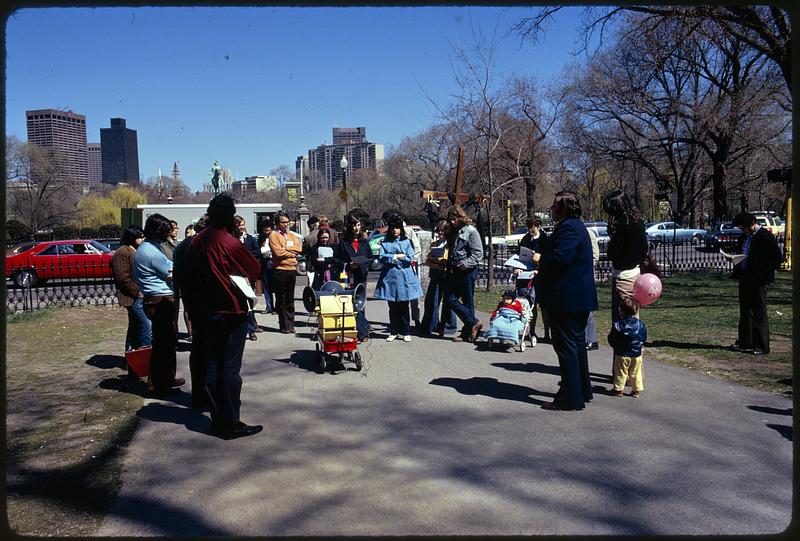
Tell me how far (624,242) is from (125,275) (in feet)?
19.2

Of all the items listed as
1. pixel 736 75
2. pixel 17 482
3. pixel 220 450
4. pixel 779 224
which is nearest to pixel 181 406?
pixel 220 450

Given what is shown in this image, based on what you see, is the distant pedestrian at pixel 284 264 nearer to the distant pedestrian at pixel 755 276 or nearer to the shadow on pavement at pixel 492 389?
the shadow on pavement at pixel 492 389

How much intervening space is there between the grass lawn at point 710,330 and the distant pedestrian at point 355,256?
383cm

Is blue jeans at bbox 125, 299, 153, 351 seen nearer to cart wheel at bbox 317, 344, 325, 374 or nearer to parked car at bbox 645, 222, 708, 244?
cart wheel at bbox 317, 344, 325, 374

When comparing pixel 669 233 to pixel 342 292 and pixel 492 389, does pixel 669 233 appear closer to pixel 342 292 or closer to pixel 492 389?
pixel 342 292

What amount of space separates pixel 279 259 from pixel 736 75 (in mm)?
29612

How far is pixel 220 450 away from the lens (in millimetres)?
5582

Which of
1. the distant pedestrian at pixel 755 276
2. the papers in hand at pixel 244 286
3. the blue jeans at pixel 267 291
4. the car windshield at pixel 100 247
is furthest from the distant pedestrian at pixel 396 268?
the car windshield at pixel 100 247

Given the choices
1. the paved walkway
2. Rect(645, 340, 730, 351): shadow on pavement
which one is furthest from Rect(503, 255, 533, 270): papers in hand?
Rect(645, 340, 730, 351): shadow on pavement

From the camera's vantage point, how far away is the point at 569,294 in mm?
6473

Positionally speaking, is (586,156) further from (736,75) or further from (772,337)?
(772,337)

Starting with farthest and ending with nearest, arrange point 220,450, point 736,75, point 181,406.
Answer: point 736,75 → point 181,406 → point 220,450

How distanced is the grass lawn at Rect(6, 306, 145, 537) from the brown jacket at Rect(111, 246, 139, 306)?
1058 mm

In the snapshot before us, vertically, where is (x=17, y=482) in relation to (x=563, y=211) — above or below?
below
